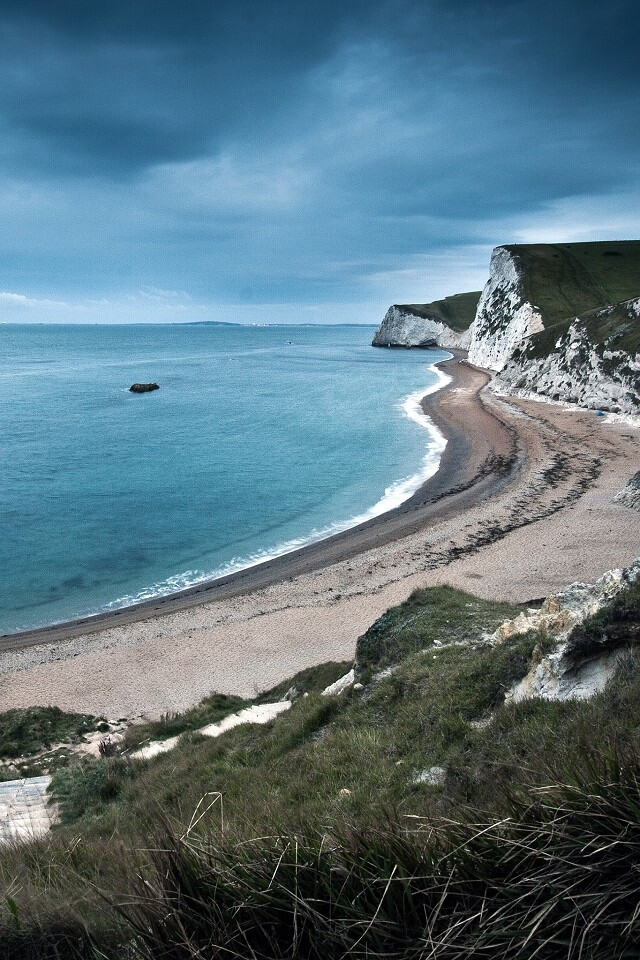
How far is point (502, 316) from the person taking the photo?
94438 mm

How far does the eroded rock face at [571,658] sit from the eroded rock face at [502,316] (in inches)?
3163

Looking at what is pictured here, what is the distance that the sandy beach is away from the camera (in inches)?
702

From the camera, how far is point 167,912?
2.52 meters

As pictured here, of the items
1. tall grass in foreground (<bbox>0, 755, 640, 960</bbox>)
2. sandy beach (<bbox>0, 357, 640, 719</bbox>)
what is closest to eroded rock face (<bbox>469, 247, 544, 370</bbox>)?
sandy beach (<bbox>0, 357, 640, 719</bbox>)

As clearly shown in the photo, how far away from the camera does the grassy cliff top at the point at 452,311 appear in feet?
553

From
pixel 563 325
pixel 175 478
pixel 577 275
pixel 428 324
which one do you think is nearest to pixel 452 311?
pixel 428 324

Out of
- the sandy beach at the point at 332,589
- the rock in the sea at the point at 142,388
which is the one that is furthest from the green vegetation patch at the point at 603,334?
the rock in the sea at the point at 142,388

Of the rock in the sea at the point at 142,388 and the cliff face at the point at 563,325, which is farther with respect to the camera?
the rock in the sea at the point at 142,388

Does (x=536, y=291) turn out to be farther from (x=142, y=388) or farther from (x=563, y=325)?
(x=142, y=388)

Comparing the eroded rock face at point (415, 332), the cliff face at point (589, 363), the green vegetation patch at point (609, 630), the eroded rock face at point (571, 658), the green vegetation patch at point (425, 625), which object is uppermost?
the eroded rock face at point (415, 332)

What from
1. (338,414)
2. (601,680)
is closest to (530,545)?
(601,680)

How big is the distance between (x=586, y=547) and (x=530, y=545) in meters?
2.33

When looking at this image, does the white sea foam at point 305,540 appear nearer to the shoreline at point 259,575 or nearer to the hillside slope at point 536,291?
the shoreline at point 259,575

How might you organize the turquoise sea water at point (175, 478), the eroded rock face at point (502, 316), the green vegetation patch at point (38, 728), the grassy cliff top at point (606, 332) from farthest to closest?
1. the eroded rock face at point (502, 316)
2. the grassy cliff top at point (606, 332)
3. the turquoise sea water at point (175, 478)
4. the green vegetation patch at point (38, 728)
